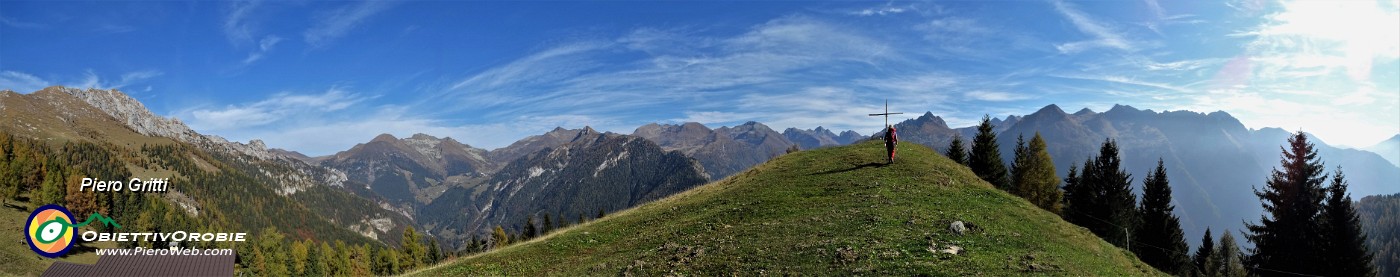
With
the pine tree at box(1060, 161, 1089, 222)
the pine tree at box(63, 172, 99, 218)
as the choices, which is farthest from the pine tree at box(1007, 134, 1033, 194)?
the pine tree at box(63, 172, 99, 218)

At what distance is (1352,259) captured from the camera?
41.9 m

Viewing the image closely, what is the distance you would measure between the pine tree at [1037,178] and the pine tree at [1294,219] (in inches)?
731

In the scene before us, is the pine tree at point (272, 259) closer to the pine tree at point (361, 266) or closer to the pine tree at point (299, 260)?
the pine tree at point (299, 260)

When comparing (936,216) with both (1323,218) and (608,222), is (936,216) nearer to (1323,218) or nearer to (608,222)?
(608,222)

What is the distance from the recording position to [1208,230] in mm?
59250

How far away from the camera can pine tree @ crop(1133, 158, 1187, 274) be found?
52.7m

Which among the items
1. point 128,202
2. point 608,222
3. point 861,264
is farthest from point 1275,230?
point 128,202

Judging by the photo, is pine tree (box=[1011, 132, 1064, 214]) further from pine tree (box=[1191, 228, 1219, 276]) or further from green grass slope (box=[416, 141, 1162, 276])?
green grass slope (box=[416, 141, 1162, 276])

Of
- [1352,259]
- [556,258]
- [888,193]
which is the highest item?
[888,193]

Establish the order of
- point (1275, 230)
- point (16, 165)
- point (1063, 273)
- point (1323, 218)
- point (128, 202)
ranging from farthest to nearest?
1. point (128, 202)
2. point (16, 165)
3. point (1275, 230)
4. point (1323, 218)
5. point (1063, 273)

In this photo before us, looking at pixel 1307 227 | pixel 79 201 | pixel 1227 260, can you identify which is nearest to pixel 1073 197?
pixel 1307 227

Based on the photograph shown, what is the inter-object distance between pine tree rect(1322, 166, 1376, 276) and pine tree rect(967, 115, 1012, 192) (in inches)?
1053

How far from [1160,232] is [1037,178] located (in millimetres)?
13340

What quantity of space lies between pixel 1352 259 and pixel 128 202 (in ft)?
757
